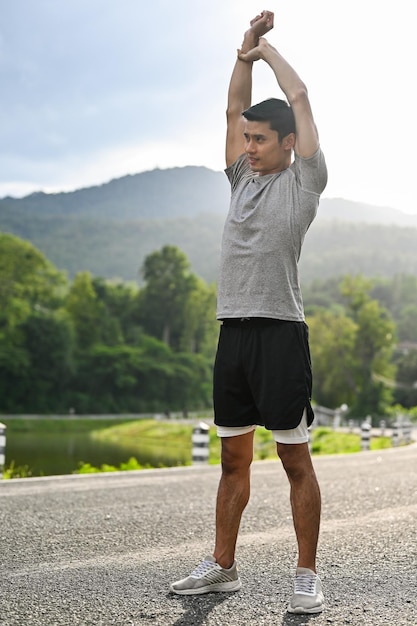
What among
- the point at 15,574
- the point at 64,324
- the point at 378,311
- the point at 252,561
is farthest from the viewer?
the point at 64,324

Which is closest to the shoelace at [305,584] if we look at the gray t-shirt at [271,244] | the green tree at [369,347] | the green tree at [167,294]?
the gray t-shirt at [271,244]

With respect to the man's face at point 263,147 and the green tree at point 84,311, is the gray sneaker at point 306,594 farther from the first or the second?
the green tree at point 84,311

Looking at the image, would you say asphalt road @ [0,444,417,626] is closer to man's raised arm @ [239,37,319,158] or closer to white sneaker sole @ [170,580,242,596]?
white sneaker sole @ [170,580,242,596]

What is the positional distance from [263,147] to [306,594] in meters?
1.86

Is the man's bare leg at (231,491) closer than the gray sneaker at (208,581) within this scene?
No

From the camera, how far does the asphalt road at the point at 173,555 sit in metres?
3.37

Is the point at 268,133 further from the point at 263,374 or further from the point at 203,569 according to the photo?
the point at 203,569

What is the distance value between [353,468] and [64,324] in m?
63.8

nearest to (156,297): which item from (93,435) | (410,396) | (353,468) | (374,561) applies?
(410,396)

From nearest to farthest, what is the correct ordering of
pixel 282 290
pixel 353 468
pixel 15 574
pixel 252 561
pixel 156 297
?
A: pixel 282 290 < pixel 15 574 < pixel 252 561 < pixel 353 468 < pixel 156 297

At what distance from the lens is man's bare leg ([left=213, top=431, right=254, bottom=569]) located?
386cm

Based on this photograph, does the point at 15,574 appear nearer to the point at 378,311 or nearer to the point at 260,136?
the point at 260,136

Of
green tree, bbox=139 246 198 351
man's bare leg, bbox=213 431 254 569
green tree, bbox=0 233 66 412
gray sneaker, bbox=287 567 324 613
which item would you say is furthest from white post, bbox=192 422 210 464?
green tree, bbox=139 246 198 351

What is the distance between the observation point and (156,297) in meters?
94.7
